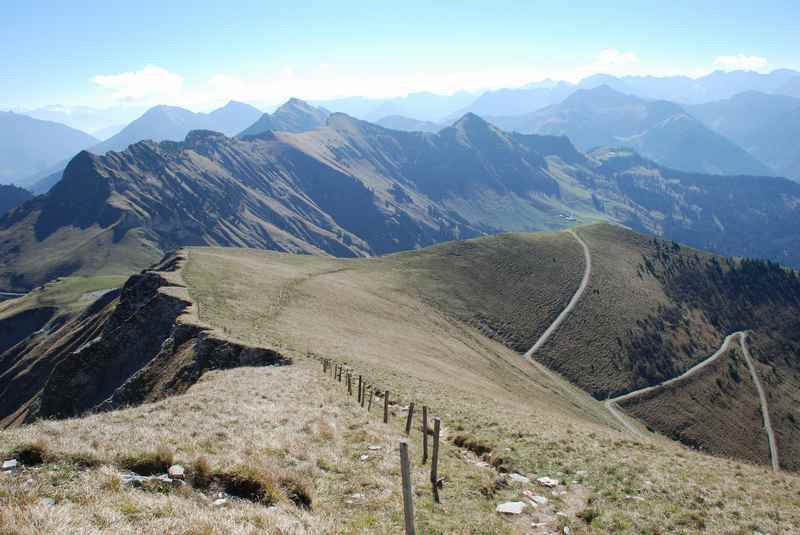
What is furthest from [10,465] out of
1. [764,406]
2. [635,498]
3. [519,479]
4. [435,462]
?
[764,406]

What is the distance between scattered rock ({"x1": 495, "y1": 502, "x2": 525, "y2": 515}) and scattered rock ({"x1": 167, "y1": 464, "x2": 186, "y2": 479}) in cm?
937

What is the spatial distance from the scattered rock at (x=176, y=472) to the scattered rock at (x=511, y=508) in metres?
9.37

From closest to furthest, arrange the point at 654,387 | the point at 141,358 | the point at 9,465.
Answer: the point at 9,465
the point at 141,358
the point at 654,387

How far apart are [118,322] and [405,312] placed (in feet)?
157

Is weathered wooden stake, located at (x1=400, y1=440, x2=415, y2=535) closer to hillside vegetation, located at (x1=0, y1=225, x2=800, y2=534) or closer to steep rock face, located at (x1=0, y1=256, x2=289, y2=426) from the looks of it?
hillside vegetation, located at (x1=0, y1=225, x2=800, y2=534)

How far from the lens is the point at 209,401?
81.8 feet

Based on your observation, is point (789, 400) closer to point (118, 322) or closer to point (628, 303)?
point (628, 303)

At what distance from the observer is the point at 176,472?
13734mm

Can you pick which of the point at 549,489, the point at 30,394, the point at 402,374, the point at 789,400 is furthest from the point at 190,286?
the point at 789,400

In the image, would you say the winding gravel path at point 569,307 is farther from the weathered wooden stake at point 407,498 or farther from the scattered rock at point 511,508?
the weathered wooden stake at point 407,498

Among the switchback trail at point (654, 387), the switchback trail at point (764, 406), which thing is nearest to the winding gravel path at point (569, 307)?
the switchback trail at point (654, 387)

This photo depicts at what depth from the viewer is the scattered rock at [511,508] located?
16.0 metres

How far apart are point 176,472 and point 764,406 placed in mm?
119264

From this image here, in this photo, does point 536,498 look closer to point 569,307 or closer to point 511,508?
point 511,508
